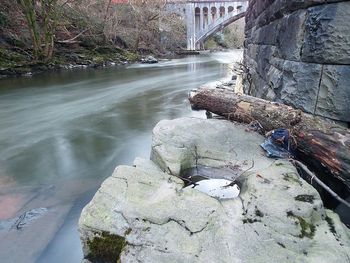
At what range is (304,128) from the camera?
10.1 feet

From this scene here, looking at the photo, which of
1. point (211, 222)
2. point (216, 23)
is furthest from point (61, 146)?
point (216, 23)

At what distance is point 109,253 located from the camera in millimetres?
2166

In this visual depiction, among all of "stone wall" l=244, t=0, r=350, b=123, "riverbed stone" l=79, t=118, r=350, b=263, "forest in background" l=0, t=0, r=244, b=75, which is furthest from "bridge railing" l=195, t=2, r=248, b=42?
"riverbed stone" l=79, t=118, r=350, b=263

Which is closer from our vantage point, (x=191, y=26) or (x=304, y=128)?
(x=304, y=128)

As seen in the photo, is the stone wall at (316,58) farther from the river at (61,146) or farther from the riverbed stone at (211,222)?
the river at (61,146)

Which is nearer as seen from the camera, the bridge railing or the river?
the river

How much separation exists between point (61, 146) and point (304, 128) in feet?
13.0

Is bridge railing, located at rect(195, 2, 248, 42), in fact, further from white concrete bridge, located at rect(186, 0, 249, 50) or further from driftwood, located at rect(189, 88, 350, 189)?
driftwood, located at rect(189, 88, 350, 189)

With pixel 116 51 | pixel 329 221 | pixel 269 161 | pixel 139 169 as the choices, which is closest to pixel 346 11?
pixel 269 161

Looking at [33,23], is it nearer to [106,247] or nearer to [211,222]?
[106,247]

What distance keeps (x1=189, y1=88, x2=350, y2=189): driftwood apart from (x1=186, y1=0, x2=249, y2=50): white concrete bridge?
30.1 metres

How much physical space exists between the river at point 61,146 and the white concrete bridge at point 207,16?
22909mm

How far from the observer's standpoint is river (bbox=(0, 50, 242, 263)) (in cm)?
293

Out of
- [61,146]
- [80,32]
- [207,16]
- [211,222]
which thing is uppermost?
[207,16]
